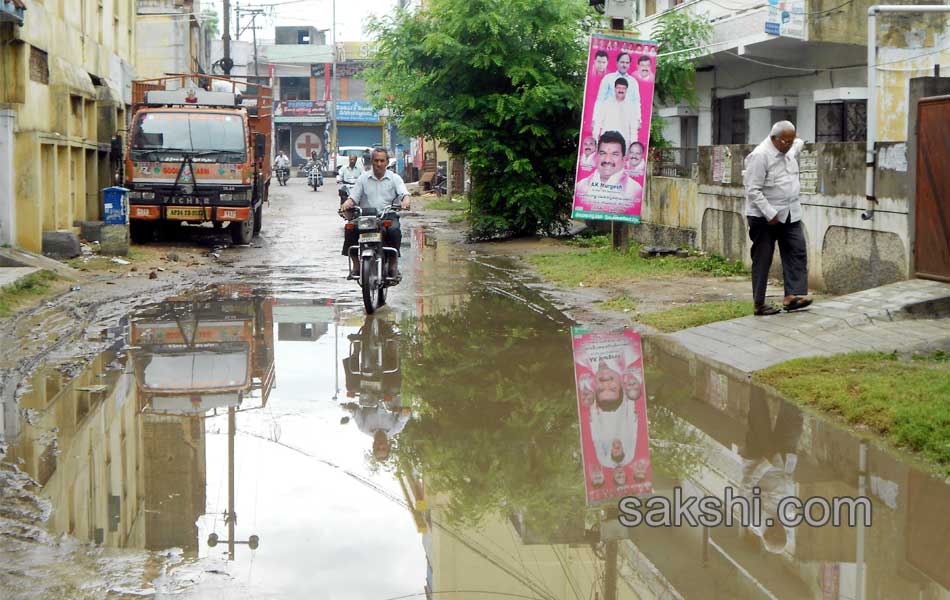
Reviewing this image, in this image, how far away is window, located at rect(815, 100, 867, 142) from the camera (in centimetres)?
2077

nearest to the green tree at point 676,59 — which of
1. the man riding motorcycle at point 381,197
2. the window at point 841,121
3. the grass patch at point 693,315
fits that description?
the window at point 841,121

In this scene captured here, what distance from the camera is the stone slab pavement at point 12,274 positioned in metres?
13.1

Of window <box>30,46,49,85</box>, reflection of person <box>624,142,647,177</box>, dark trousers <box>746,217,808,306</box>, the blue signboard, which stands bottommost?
dark trousers <box>746,217,808,306</box>

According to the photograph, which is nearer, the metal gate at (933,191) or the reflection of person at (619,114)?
the metal gate at (933,191)

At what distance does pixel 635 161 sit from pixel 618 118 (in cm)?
73

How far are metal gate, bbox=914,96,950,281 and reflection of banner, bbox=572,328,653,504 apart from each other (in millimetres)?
2715

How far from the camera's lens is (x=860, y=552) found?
15.2ft

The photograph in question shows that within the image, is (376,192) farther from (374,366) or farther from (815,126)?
(815,126)

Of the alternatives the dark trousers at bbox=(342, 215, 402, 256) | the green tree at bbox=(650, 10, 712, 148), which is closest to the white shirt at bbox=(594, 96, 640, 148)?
the dark trousers at bbox=(342, 215, 402, 256)

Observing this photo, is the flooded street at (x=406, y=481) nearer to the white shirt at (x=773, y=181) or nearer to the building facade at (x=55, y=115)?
the white shirt at (x=773, y=181)

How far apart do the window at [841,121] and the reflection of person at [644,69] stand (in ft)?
20.7

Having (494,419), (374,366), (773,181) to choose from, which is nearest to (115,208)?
(374,366)

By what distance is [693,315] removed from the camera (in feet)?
35.5

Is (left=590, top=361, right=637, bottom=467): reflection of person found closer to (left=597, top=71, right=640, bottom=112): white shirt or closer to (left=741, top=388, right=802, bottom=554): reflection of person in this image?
(left=741, top=388, right=802, bottom=554): reflection of person
